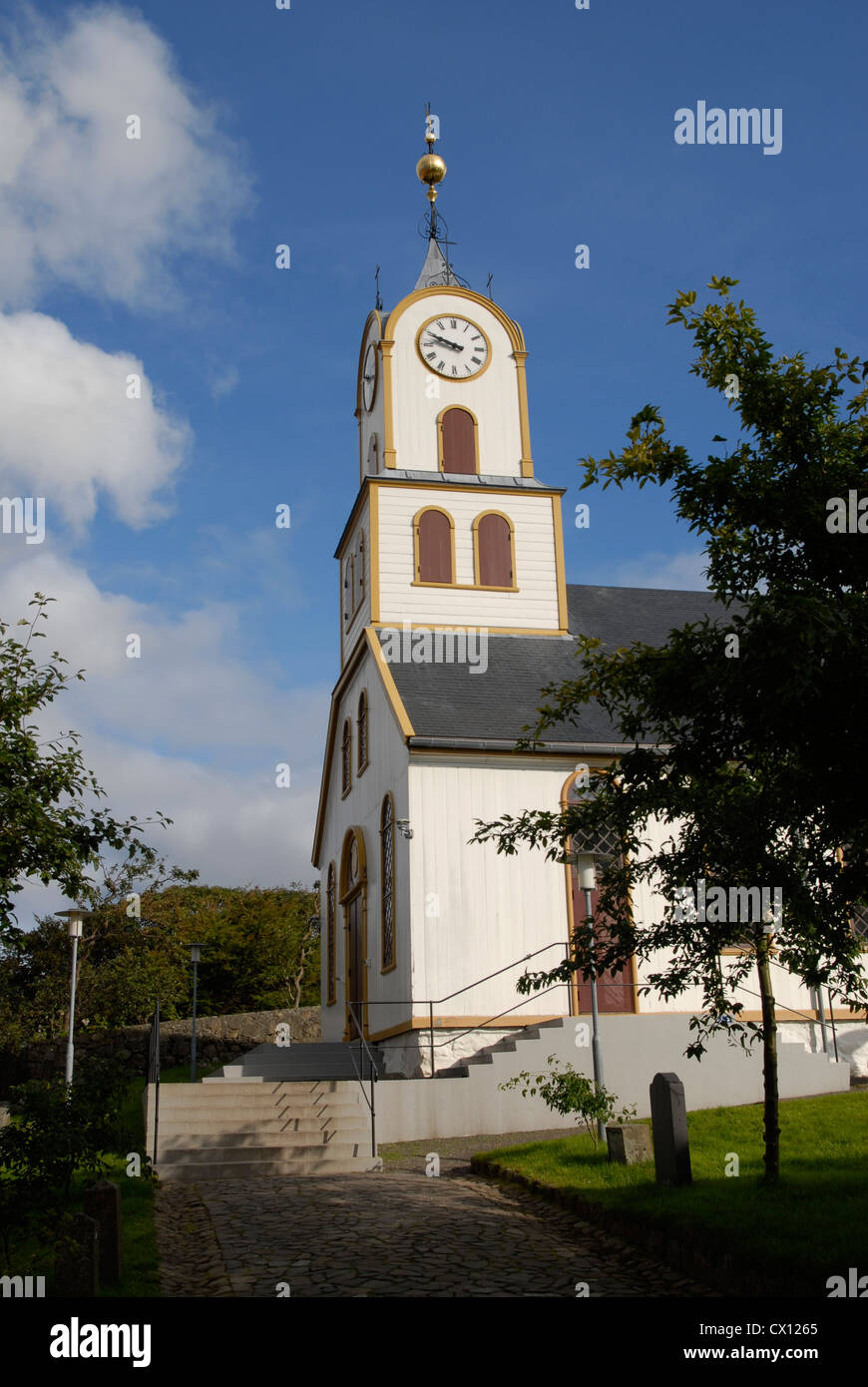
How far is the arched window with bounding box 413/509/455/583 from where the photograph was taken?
23.8m

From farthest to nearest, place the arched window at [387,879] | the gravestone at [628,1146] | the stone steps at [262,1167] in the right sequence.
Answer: the arched window at [387,879] < the stone steps at [262,1167] < the gravestone at [628,1146]

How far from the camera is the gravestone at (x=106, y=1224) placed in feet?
25.3

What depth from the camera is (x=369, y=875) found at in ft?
72.2

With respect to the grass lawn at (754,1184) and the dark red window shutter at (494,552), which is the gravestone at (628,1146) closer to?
the grass lawn at (754,1184)

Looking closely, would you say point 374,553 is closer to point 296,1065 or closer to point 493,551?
point 493,551

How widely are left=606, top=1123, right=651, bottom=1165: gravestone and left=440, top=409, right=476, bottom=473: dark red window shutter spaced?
16066mm

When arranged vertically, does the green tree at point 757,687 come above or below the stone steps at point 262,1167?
above

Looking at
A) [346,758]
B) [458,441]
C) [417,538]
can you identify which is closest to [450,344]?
[458,441]

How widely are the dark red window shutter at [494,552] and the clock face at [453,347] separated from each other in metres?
3.65

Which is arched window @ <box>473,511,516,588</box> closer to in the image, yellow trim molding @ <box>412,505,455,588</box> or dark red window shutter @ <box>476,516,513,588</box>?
dark red window shutter @ <box>476,516,513,588</box>

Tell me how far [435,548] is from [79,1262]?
18397 millimetres

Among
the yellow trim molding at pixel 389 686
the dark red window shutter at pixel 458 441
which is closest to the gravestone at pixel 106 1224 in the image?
the yellow trim molding at pixel 389 686

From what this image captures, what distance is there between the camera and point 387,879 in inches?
808
